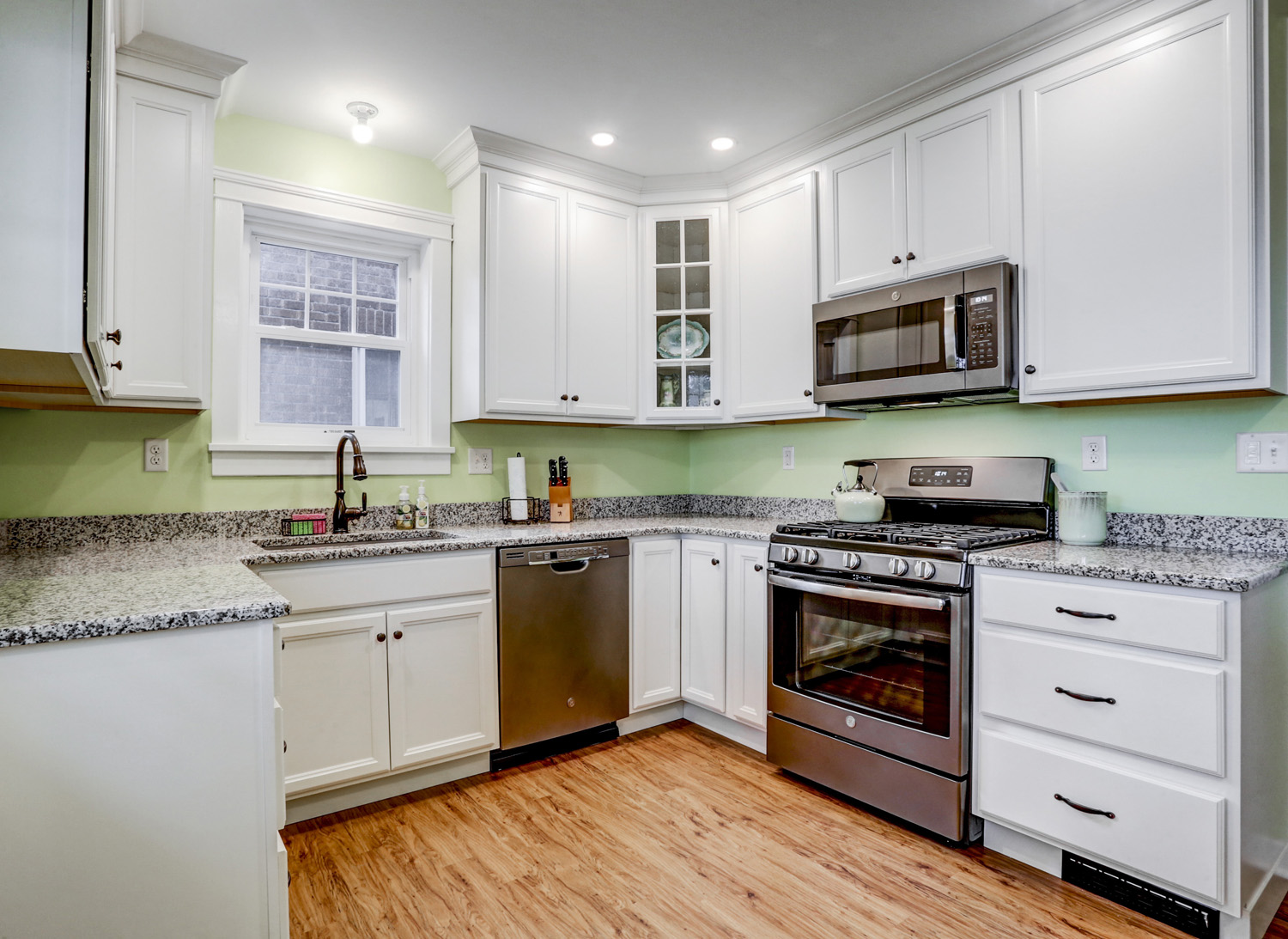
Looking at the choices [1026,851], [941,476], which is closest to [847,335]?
[941,476]

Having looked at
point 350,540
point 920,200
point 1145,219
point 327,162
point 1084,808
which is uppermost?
point 327,162

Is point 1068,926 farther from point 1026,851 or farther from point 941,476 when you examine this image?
point 941,476

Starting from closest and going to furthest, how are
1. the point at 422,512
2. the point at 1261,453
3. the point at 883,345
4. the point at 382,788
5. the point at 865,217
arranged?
the point at 1261,453, the point at 382,788, the point at 883,345, the point at 865,217, the point at 422,512

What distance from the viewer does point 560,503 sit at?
3.24 m

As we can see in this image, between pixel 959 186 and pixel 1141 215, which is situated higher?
pixel 959 186

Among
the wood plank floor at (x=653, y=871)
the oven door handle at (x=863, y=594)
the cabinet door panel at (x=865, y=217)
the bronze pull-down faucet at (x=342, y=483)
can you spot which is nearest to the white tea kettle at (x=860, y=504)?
the oven door handle at (x=863, y=594)

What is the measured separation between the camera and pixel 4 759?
109cm

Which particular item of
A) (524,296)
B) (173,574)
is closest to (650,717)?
(524,296)

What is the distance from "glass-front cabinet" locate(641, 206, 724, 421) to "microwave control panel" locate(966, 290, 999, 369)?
4.02 ft

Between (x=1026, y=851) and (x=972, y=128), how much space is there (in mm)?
2269

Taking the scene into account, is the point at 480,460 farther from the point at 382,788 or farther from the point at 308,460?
the point at 382,788

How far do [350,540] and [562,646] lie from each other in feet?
2.99

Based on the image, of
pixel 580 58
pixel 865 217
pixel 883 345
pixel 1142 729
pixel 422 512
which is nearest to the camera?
pixel 1142 729

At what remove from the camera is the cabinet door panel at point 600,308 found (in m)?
3.21
